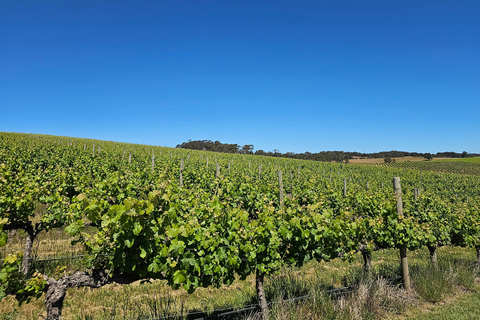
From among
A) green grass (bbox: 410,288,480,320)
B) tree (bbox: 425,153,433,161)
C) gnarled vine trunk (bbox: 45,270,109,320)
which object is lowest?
green grass (bbox: 410,288,480,320)

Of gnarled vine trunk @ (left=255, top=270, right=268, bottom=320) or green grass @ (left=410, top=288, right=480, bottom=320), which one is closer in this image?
gnarled vine trunk @ (left=255, top=270, right=268, bottom=320)

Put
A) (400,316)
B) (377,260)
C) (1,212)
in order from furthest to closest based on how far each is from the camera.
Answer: (377,260) → (1,212) → (400,316)

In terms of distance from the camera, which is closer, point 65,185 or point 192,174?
point 65,185

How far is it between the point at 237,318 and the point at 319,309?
54.8 inches

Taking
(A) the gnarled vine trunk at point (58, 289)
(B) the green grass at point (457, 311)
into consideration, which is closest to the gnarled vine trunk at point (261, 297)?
(A) the gnarled vine trunk at point (58, 289)

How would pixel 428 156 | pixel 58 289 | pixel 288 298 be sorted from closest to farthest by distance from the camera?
pixel 58 289 → pixel 288 298 → pixel 428 156

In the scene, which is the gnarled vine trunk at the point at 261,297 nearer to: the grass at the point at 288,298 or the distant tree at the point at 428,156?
the grass at the point at 288,298

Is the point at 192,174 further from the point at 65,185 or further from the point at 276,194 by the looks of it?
the point at 65,185

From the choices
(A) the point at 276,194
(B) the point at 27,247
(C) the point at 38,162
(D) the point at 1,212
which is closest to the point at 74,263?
(B) the point at 27,247

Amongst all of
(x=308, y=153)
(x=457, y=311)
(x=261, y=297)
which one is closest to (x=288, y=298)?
(x=261, y=297)

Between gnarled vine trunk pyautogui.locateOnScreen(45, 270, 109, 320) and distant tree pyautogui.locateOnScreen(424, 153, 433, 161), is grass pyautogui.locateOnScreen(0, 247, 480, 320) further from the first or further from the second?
distant tree pyautogui.locateOnScreen(424, 153, 433, 161)

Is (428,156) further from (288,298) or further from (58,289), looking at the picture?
(58,289)

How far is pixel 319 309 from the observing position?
4.21m

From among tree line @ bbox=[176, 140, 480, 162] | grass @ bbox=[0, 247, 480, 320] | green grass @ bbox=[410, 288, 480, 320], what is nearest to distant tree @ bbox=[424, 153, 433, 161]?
tree line @ bbox=[176, 140, 480, 162]
